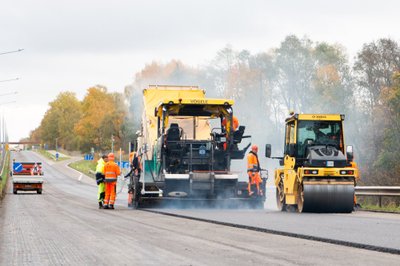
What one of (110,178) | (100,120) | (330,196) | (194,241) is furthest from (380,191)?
(100,120)

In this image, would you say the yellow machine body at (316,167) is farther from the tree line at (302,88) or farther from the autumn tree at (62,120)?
the autumn tree at (62,120)

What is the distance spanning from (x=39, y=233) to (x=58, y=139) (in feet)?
586

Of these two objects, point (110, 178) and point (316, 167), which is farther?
point (110, 178)

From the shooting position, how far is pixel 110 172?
25.7 meters

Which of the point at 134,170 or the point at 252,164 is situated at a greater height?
the point at 252,164

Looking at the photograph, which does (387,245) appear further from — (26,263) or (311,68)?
(311,68)

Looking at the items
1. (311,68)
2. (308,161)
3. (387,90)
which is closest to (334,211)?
(308,161)

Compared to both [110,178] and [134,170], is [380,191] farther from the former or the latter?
[110,178]

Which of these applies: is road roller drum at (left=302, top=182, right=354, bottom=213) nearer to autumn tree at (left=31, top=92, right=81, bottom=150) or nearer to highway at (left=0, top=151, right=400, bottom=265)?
highway at (left=0, top=151, right=400, bottom=265)

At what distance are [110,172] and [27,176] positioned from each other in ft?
85.5

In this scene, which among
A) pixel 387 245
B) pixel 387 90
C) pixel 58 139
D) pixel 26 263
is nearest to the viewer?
pixel 26 263

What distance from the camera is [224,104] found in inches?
1022

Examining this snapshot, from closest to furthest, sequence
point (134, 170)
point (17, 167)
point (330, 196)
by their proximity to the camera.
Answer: point (330, 196), point (134, 170), point (17, 167)

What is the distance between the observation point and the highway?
35.1 ft
